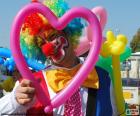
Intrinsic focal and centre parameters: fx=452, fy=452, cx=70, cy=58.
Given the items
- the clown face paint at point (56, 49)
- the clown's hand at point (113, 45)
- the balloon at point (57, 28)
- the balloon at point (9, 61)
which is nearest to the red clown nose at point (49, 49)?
the clown face paint at point (56, 49)

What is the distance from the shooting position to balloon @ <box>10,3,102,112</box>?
2.23 meters

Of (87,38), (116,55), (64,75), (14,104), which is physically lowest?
(14,104)

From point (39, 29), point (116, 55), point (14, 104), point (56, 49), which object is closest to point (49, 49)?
point (56, 49)

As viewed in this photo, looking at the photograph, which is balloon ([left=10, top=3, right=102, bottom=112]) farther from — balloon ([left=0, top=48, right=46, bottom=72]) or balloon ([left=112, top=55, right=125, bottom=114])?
balloon ([left=0, top=48, right=46, bottom=72])

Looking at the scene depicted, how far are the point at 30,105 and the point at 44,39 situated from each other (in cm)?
47

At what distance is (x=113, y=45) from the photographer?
9.16ft

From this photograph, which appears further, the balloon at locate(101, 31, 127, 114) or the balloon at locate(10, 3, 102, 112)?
the balloon at locate(101, 31, 127, 114)

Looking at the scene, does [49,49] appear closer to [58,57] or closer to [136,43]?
[58,57]

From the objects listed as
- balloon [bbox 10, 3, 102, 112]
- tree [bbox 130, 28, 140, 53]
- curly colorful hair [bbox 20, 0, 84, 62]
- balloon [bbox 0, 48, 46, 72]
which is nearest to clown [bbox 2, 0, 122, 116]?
curly colorful hair [bbox 20, 0, 84, 62]

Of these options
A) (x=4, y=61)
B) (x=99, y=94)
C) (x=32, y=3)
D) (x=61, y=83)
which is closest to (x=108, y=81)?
(x=99, y=94)

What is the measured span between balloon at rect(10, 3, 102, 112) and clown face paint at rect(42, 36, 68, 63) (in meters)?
0.12

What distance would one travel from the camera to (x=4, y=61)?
15.7 ft

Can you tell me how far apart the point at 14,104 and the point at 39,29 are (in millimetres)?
512

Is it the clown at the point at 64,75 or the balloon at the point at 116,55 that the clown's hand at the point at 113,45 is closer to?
the balloon at the point at 116,55
